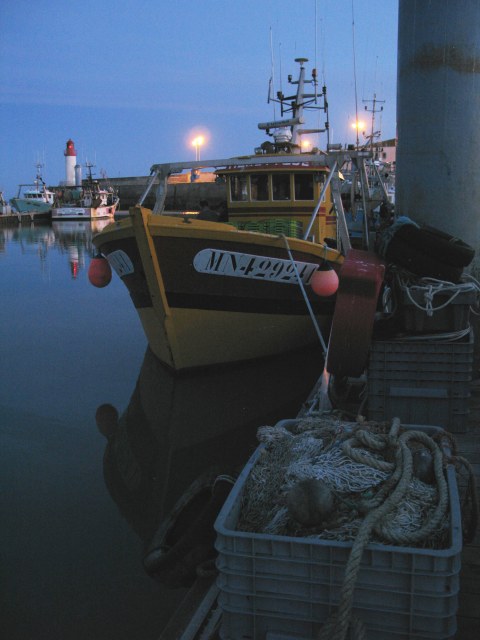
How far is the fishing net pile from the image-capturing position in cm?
202

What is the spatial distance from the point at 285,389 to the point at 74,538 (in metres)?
3.78

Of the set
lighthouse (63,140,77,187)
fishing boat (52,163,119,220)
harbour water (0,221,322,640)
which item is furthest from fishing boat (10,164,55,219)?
harbour water (0,221,322,640)

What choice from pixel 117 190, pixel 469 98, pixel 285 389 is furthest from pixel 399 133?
pixel 117 190

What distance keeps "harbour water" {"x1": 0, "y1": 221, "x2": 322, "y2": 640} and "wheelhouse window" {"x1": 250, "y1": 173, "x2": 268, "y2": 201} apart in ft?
8.62

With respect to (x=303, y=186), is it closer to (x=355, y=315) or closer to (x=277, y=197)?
(x=277, y=197)

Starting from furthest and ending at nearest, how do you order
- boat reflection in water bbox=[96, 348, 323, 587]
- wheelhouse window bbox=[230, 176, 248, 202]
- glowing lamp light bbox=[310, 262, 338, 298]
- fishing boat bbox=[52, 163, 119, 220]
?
fishing boat bbox=[52, 163, 119, 220], wheelhouse window bbox=[230, 176, 248, 202], glowing lamp light bbox=[310, 262, 338, 298], boat reflection in water bbox=[96, 348, 323, 587]

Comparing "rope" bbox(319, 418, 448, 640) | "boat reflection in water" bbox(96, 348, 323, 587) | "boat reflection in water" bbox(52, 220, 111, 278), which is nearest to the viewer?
"rope" bbox(319, 418, 448, 640)

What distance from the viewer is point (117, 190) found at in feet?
212

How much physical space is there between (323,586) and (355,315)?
7.93ft

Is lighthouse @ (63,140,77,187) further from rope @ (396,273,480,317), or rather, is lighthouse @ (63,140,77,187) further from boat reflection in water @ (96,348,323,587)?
rope @ (396,273,480,317)

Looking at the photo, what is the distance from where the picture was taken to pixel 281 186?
9.12 meters

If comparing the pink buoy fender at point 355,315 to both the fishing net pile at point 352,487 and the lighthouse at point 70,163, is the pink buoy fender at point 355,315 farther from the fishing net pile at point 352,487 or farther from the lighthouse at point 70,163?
the lighthouse at point 70,163

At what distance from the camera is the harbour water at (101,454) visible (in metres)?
3.25

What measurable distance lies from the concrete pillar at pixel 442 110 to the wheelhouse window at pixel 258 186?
14.2 feet
